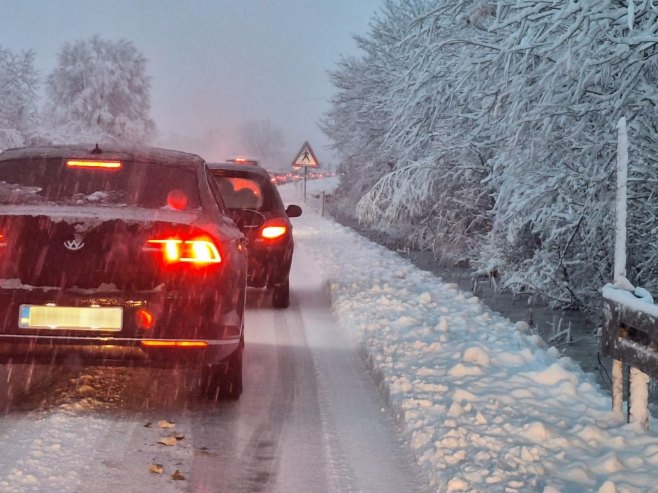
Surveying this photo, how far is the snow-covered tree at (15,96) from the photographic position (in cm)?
3969

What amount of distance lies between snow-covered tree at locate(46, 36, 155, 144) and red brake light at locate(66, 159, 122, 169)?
58.4 meters

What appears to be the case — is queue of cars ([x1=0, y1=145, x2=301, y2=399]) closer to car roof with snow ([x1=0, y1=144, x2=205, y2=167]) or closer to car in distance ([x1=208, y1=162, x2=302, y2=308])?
car roof with snow ([x1=0, y1=144, x2=205, y2=167])

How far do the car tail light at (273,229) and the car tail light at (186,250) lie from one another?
470 cm

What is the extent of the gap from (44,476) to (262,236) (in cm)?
584

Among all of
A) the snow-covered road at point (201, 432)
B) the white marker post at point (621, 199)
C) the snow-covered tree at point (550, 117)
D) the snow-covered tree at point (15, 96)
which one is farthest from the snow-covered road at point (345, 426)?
the snow-covered tree at point (15, 96)

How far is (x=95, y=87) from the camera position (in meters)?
62.0

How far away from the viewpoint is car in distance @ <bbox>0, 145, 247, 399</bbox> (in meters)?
4.40

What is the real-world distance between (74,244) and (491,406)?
9.06 ft

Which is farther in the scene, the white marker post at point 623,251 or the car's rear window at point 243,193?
the car's rear window at point 243,193

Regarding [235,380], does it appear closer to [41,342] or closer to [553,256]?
[41,342]

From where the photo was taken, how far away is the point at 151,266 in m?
4.49

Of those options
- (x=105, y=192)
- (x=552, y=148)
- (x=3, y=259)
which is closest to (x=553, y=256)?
(x=552, y=148)

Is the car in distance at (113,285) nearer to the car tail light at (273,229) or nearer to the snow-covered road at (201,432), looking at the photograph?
the snow-covered road at (201,432)

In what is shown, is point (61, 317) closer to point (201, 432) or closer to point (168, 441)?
point (168, 441)
